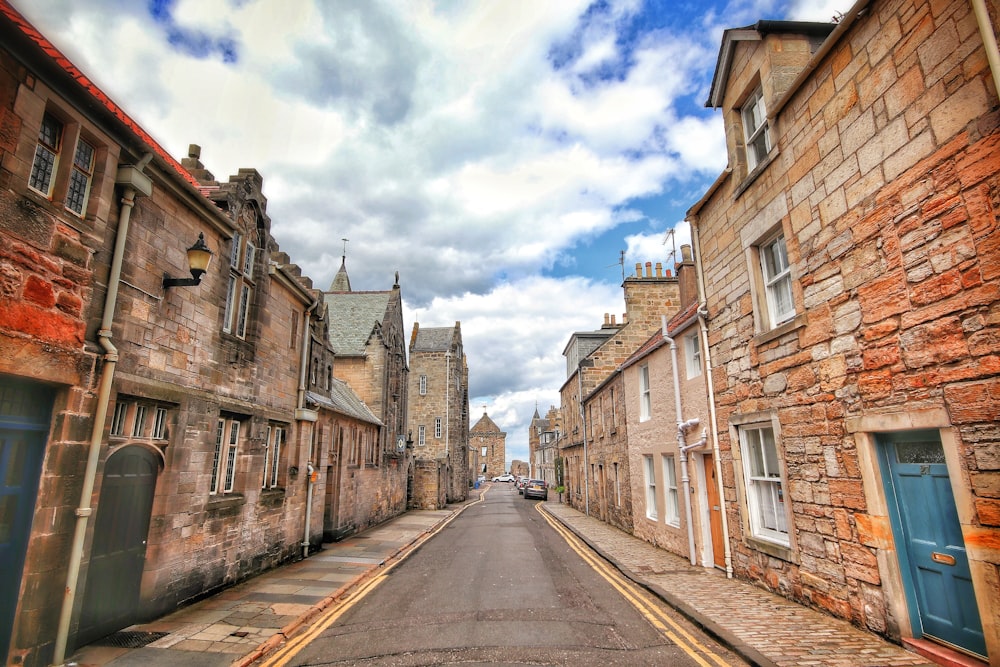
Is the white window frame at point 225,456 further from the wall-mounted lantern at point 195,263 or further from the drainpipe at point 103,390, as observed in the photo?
the drainpipe at point 103,390

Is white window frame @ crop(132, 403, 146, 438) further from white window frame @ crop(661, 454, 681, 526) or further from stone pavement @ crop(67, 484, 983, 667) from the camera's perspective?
white window frame @ crop(661, 454, 681, 526)

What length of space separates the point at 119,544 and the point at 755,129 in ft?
40.2

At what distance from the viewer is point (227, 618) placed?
739 cm

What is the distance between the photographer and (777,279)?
8078 mm

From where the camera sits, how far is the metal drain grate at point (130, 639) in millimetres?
6219

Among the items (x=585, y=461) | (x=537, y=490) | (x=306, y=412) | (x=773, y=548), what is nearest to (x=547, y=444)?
(x=537, y=490)

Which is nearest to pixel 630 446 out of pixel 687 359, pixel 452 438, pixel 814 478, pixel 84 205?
pixel 687 359

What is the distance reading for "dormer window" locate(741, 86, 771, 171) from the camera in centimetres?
863

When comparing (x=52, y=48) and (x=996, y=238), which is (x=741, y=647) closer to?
(x=996, y=238)

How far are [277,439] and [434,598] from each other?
18.9 ft

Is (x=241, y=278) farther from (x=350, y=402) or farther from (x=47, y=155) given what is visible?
(x=350, y=402)

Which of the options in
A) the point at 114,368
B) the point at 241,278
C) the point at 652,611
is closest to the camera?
the point at 114,368

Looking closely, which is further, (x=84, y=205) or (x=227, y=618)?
(x=227, y=618)

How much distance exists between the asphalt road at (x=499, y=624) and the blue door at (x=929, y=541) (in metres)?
2.16
